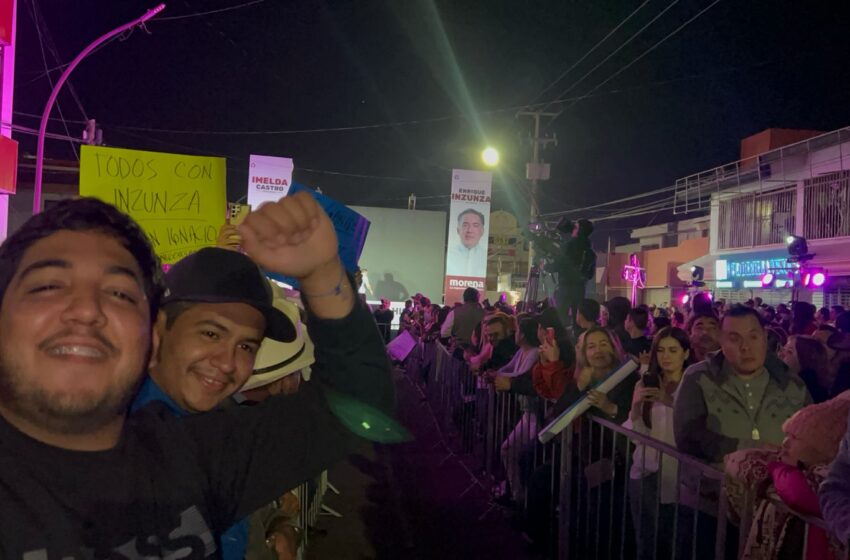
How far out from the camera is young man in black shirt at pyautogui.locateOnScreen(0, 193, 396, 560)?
141 centimetres

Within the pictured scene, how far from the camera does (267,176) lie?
15.5 meters

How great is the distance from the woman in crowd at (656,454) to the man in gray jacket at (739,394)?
0.27 meters

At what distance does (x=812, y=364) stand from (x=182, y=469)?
6059mm

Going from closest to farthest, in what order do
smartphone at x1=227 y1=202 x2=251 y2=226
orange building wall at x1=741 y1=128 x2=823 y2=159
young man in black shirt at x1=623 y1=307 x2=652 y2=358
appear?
smartphone at x1=227 y1=202 x2=251 y2=226 < young man in black shirt at x1=623 y1=307 x2=652 y2=358 < orange building wall at x1=741 y1=128 x2=823 y2=159

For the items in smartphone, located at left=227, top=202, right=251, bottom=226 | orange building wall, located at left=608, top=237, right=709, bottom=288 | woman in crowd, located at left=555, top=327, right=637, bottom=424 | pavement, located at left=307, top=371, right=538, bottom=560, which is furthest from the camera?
orange building wall, located at left=608, top=237, right=709, bottom=288

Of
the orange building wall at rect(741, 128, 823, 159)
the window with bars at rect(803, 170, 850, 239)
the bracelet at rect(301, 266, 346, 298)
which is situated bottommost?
the bracelet at rect(301, 266, 346, 298)

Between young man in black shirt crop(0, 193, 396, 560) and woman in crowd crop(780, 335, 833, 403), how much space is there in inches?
213

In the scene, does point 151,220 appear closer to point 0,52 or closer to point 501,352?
point 501,352

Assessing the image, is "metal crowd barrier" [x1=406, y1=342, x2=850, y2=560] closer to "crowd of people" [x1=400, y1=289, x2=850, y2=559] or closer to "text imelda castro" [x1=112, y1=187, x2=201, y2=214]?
"crowd of people" [x1=400, y1=289, x2=850, y2=559]

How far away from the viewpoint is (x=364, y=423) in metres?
1.91

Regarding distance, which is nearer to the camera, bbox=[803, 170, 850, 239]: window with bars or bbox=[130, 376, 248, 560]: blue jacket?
bbox=[130, 376, 248, 560]: blue jacket

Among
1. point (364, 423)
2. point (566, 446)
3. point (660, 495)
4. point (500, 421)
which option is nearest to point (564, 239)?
point (500, 421)

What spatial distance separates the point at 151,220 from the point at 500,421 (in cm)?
421

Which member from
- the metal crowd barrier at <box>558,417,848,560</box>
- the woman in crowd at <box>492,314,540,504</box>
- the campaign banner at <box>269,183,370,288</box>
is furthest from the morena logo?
the campaign banner at <box>269,183,370,288</box>
